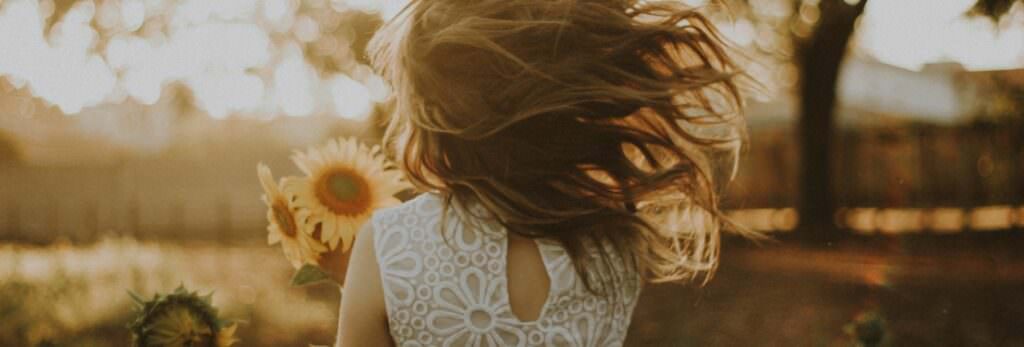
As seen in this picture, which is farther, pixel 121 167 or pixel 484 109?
pixel 121 167

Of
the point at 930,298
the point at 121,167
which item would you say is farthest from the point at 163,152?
the point at 930,298

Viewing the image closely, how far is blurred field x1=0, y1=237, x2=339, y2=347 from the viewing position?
7.18 metres

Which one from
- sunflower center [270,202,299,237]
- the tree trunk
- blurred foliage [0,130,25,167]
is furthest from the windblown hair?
blurred foliage [0,130,25,167]

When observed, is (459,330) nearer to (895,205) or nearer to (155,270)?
(155,270)

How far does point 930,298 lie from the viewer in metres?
9.12

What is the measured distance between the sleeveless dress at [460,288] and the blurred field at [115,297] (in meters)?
3.82

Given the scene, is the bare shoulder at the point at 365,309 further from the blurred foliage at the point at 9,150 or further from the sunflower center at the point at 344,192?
the blurred foliage at the point at 9,150

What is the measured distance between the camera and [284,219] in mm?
2396

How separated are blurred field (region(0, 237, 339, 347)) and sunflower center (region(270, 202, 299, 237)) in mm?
3361

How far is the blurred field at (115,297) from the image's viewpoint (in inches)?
283

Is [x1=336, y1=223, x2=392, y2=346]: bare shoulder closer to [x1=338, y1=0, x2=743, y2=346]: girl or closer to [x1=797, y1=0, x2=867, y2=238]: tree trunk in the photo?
[x1=338, y1=0, x2=743, y2=346]: girl

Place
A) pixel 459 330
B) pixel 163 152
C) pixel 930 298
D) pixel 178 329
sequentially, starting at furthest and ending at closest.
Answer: pixel 163 152 → pixel 930 298 → pixel 178 329 → pixel 459 330

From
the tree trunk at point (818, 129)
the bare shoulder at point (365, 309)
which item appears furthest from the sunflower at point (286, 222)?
the tree trunk at point (818, 129)

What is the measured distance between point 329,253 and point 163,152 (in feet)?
104
